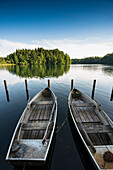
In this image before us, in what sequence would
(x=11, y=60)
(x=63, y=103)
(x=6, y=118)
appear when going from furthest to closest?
(x=11, y=60), (x=63, y=103), (x=6, y=118)

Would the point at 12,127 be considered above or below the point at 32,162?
below

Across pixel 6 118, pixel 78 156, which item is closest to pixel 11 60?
pixel 6 118

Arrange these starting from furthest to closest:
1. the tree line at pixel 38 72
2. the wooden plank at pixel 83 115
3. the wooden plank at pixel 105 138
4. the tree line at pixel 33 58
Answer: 1. the tree line at pixel 33 58
2. the tree line at pixel 38 72
3. the wooden plank at pixel 83 115
4. the wooden plank at pixel 105 138

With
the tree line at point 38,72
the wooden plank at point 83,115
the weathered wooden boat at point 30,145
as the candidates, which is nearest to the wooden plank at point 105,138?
the wooden plank at point 83,115

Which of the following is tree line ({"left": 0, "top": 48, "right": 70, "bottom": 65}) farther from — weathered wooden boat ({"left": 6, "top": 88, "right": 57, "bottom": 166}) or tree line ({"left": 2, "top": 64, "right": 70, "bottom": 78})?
weathered wooden boat ({"left": 6, "top": 88, "right": 57, "bottom": 166})

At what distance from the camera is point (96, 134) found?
640 cm

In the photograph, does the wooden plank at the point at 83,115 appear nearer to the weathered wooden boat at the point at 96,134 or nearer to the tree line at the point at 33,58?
the weathered wooden boat at the point at 96,134

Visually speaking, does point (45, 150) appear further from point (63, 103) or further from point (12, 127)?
point (63, 103)

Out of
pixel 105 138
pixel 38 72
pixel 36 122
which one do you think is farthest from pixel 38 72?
pixel 105 138

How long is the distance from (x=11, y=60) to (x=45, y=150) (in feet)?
429

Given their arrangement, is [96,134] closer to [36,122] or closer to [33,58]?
[36,122]

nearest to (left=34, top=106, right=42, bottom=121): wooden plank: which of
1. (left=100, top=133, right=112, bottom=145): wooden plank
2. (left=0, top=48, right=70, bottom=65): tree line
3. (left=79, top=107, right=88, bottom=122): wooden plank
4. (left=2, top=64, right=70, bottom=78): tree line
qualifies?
(left=79, top=107, right=88, bottom=122): wooden plank

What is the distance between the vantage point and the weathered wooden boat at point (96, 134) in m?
4.30

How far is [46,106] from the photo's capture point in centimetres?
1040
